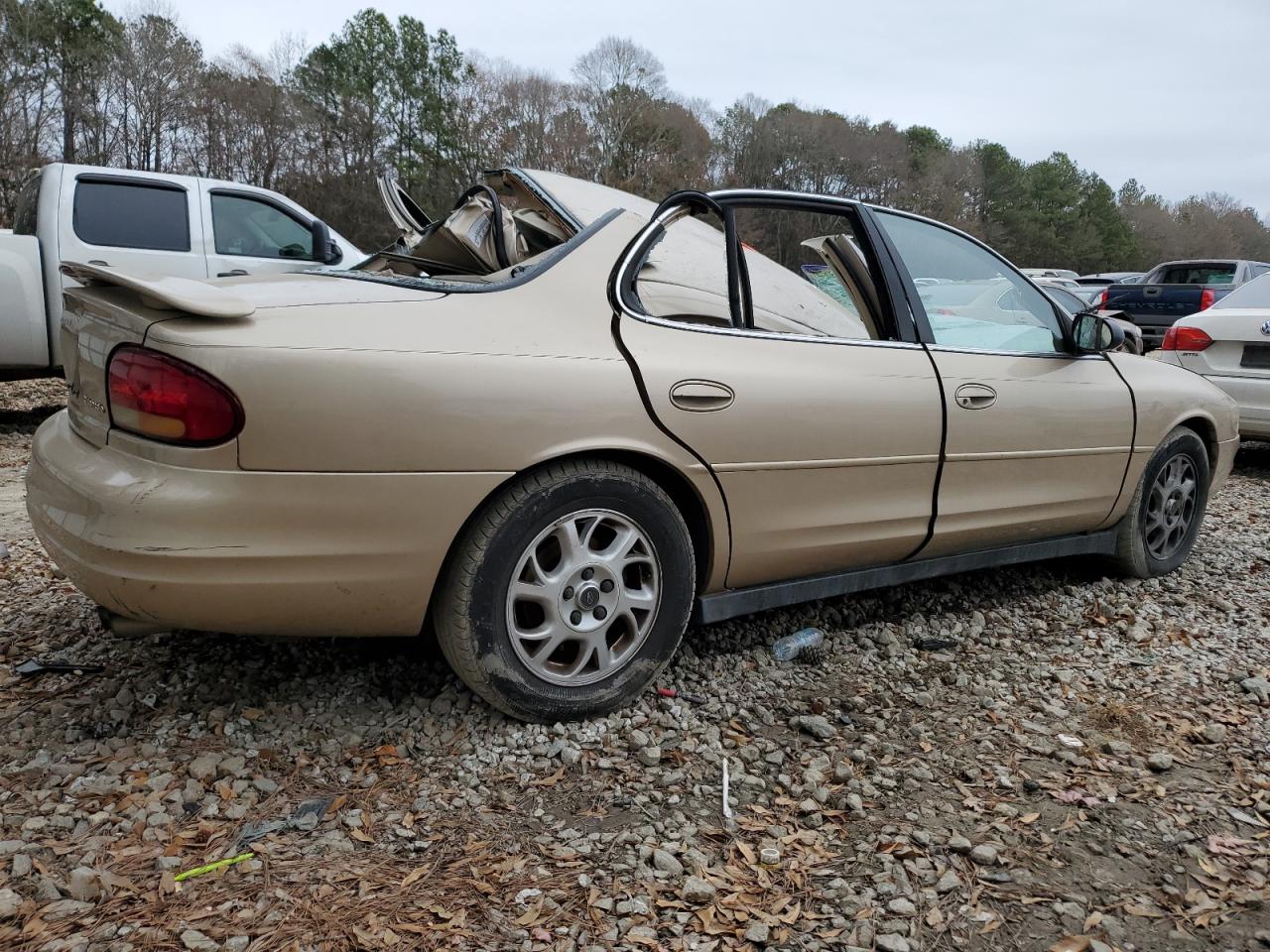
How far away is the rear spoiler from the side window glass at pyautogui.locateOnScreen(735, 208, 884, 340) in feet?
5.12

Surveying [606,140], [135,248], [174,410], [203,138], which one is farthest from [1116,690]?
[606,140]

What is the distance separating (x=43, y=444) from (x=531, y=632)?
4.93 ft

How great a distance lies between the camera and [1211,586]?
4359 mm

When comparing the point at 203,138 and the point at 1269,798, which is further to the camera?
the point at 203,138

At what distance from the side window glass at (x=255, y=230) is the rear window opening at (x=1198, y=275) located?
14.5 metres

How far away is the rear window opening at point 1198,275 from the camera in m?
15.5

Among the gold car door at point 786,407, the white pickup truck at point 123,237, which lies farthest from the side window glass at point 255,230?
the gold car door at point 786,407

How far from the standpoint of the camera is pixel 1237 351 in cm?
699

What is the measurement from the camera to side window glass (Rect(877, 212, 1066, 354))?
3492mm

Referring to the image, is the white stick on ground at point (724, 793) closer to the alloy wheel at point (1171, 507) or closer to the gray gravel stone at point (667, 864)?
the gray gravel stone at point (667, 864)

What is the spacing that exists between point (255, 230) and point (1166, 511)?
683 cm

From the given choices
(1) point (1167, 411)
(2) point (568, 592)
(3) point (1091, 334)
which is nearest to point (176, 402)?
(2) point (568, 592)

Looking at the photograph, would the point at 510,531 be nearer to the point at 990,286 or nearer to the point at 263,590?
the point at 263,590

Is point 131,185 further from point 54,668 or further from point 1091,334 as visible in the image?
point 1091,334
